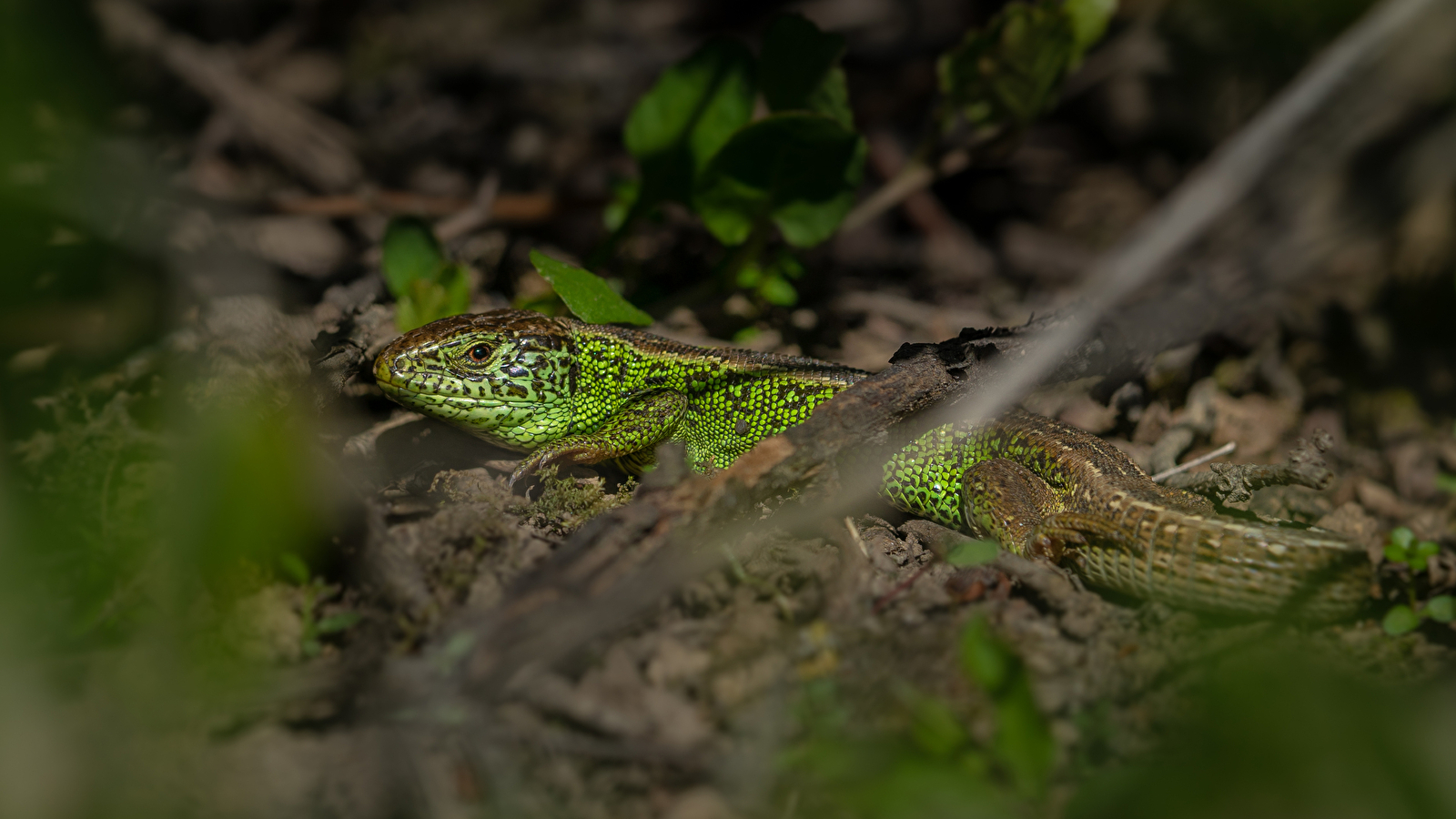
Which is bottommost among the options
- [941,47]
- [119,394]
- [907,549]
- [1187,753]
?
[1187,753]

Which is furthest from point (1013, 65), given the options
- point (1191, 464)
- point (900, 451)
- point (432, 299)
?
point (432, 299)

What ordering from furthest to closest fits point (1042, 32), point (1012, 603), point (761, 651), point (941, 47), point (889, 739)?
point (941, 47) → point (1042, 32) → point (1012, 603) → point (761, 651) → point (889, 739)

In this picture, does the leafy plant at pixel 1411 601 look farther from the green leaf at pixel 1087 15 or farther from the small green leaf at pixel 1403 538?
the green leaf at pixel 1087 15

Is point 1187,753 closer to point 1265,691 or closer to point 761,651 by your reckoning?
point 1265,691

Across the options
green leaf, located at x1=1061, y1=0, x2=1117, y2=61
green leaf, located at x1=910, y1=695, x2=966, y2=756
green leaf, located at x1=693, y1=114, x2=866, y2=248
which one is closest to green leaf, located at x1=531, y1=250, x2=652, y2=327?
green leaf, located at x1=693, y1=114, x2=866, y2=248

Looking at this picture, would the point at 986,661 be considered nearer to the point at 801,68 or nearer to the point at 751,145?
the point at 751,145

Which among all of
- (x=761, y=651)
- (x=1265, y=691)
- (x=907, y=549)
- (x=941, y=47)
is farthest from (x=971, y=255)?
(x=1265, y=691)
